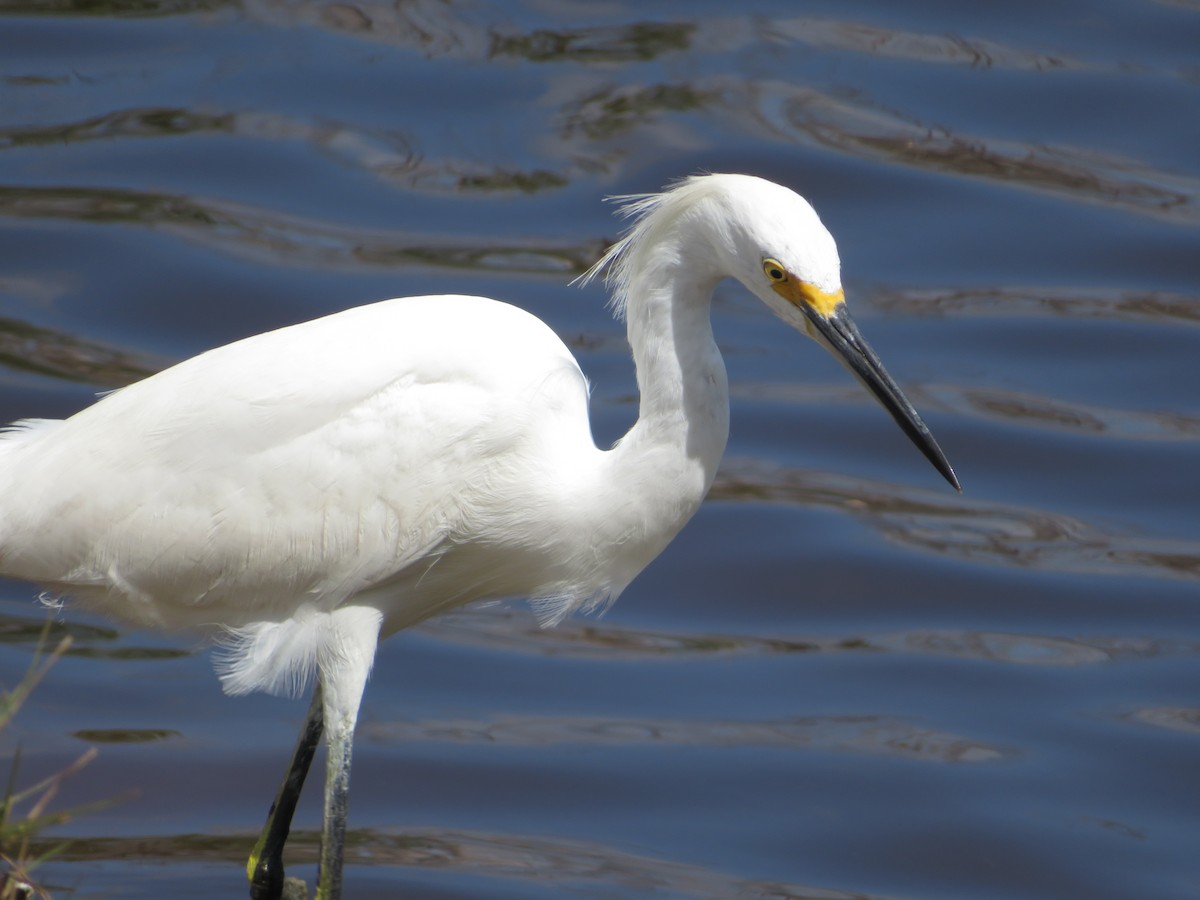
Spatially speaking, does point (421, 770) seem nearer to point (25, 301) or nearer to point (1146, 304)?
point (25, 301)

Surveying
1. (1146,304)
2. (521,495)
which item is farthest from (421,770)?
(1146,304)

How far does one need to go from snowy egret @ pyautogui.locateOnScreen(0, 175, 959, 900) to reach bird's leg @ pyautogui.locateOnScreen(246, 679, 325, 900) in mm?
298

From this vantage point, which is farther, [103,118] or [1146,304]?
[103,118]

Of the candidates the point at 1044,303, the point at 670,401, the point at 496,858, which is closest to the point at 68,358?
the point at 496,858

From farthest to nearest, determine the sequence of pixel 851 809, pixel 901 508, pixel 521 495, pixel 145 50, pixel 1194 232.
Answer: pixel 145 50
pixel 1194 232
pixel 901 508
pixel 851 809
pixel 521 495

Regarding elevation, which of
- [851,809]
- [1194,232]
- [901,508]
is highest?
[1194,232]

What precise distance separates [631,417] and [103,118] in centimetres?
396

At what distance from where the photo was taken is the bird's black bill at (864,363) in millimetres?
3715

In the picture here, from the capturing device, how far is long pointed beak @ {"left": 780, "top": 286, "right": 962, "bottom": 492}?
3699mm

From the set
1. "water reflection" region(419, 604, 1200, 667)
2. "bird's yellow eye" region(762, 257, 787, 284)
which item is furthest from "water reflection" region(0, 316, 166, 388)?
"bird's yellow eye" region(762, 257, 787, 284)

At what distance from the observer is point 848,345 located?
3725mm

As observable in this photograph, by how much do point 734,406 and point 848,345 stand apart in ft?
14.2

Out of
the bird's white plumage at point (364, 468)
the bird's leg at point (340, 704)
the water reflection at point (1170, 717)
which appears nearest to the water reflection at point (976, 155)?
the water reflection at point (1170, 717)

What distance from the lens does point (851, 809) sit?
5.73 m
